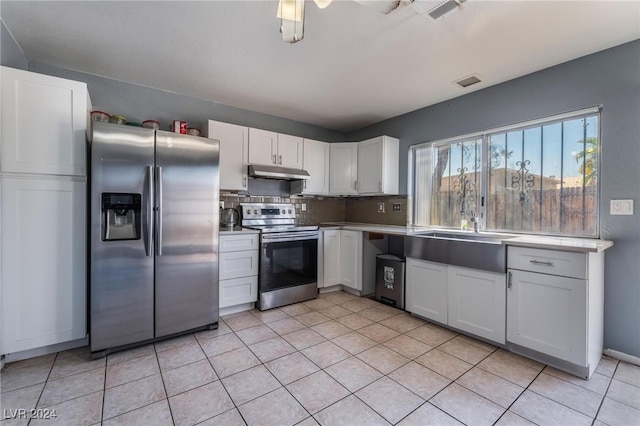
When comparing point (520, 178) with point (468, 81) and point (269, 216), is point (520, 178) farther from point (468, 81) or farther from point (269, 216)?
point (269, 216)

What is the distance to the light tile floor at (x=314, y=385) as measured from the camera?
4.90 ft

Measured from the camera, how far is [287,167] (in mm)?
3602

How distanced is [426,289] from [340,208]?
7.22 feet

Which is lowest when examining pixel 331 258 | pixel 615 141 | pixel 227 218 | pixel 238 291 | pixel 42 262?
pixel 238 291

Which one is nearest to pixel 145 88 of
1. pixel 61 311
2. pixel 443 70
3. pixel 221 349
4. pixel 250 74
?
pixel 250 74

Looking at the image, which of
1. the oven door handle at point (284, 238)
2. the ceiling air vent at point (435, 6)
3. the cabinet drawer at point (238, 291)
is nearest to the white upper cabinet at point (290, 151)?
the oven door handle at point (284, 238)

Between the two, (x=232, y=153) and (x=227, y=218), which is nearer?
(x=232, y=153)

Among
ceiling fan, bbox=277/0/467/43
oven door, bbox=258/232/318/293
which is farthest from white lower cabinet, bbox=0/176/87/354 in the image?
ceiling fan, bbox=277/0/467/43

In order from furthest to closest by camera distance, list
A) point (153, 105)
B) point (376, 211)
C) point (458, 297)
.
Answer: point (376, 211)
point (153, 105)
point (458, 297)

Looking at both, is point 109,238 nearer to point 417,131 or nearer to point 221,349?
point 221,349

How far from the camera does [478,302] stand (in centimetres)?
233

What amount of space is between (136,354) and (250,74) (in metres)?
2.57

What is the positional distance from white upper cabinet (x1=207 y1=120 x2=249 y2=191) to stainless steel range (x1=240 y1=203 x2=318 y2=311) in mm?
390

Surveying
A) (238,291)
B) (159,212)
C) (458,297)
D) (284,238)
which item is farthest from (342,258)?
(159,212)
